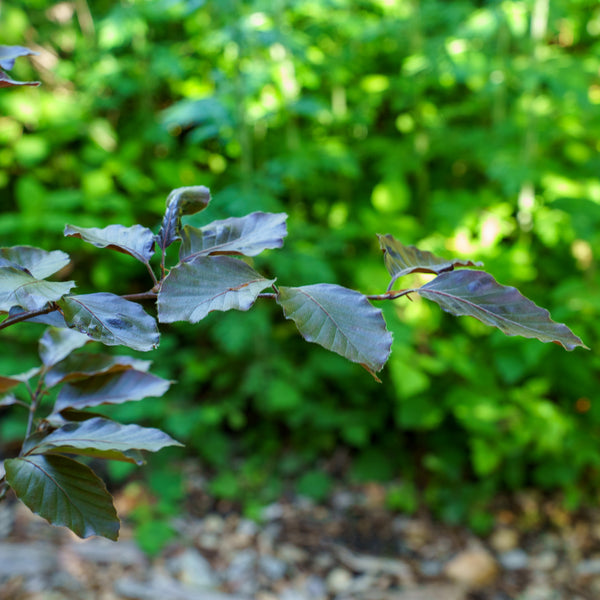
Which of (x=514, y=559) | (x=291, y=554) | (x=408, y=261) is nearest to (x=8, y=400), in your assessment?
(x=408, y=261)

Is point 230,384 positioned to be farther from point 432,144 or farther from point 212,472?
point 432,144

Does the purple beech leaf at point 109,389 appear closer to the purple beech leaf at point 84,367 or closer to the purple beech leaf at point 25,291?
the purple beech leaf at point 84,367

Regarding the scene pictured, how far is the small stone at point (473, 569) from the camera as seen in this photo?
157 centimetres

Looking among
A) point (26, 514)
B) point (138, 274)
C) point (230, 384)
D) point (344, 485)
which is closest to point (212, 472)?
point (230, 384)

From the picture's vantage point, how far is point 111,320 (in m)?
0.41

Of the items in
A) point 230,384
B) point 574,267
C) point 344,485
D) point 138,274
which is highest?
point 574,267

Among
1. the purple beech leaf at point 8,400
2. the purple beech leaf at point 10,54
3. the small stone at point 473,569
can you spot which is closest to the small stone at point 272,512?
the small stone at point 473,569

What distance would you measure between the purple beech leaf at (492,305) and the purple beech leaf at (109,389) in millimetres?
296

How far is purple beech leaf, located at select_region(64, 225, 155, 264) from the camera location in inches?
18.2

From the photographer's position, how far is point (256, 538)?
1.73 m

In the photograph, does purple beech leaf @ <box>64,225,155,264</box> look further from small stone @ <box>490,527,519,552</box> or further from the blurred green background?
small stone @ <box>490,527,519,552</box>

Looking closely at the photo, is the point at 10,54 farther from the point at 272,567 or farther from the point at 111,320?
the point at 272,567

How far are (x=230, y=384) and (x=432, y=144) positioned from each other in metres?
1.11

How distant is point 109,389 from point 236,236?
0.73 feet
